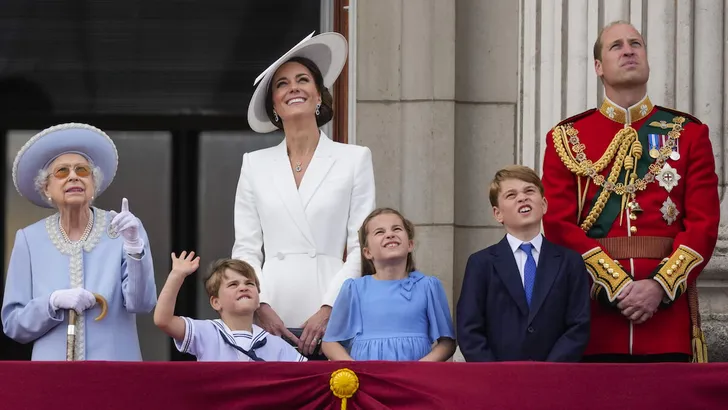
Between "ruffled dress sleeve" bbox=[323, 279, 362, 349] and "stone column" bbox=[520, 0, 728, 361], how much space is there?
1733 mm

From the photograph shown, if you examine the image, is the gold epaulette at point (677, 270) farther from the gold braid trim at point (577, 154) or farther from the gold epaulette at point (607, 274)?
the gold braid trim at point (577, 154)

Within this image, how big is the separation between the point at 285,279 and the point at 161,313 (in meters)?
0.65

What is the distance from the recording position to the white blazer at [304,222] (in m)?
6.46

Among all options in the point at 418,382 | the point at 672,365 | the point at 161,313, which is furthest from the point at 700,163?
the point at 161,313

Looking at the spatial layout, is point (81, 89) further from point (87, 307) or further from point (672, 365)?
point (672, 365)

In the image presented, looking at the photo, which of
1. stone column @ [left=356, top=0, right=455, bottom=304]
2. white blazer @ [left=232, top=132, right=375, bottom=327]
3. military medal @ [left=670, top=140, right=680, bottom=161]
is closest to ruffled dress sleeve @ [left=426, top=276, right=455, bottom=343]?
white blazer @ [left=232, top=132, right=375, bottom=327]

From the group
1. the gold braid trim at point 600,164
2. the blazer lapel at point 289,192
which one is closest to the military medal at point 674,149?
the gold braid trim at point 600,164

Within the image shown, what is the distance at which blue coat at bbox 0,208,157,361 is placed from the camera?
6.14 meters

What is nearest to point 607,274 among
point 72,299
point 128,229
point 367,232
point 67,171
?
point 367,232

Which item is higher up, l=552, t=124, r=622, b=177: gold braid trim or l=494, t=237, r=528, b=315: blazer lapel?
l=552, t=124, r=622, b=177: gold braid trim

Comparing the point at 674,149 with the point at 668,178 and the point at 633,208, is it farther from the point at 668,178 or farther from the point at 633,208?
the point at 633,208

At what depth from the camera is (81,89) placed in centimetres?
871

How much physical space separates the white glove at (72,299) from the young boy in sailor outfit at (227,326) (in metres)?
0.27

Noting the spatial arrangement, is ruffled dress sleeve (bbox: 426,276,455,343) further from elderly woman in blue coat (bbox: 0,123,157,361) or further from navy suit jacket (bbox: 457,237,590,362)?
elderly woman in blue coat (bbox: 0,123,157,361)
